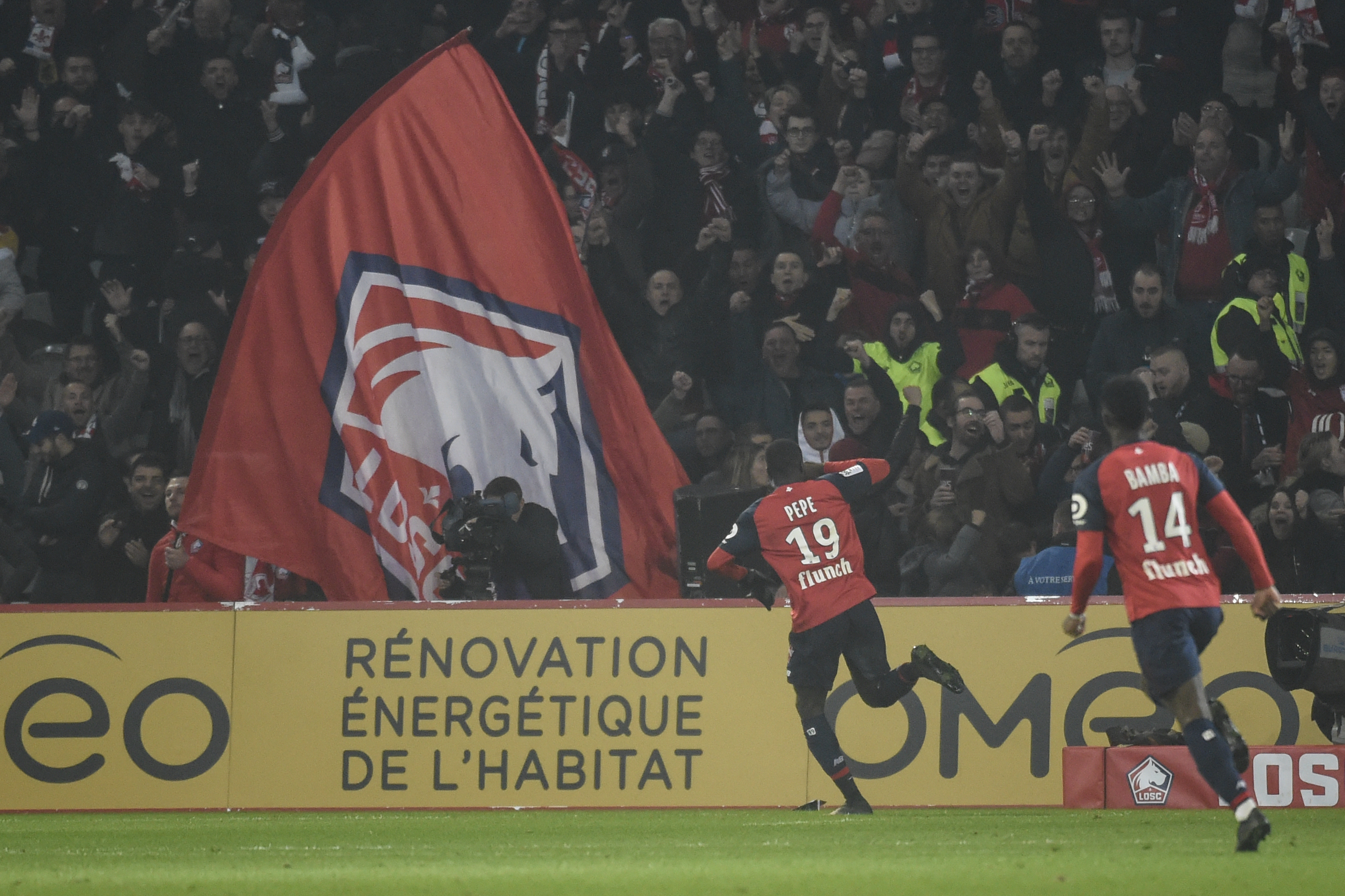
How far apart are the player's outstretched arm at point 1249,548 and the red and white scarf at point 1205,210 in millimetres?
6076

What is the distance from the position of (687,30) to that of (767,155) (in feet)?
4.69

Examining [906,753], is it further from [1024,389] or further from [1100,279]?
[1100,279]

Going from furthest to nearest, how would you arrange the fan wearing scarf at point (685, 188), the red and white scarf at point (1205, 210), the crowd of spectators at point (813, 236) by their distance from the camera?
1. the fan wearing scarf at point (685, 188)
2. the red and white scarf at point (1205, 210)
3. the crowd of spectators at point (813, 236)

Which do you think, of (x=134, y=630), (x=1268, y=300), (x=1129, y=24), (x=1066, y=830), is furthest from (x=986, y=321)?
(x=134, y=630)

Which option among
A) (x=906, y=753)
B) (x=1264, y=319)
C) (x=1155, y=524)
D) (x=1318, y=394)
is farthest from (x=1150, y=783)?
(x=1264, y=319)

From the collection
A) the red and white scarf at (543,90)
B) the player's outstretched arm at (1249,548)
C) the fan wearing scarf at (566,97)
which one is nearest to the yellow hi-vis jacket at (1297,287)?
the fan wearing scarf at (566,97)

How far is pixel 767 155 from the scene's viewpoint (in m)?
13.3

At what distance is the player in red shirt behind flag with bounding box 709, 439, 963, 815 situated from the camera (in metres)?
9.03

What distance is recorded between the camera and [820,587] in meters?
9.08

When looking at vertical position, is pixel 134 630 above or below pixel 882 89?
below

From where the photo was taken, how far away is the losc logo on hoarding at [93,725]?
10.2 metres

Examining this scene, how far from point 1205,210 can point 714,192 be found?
3.76m

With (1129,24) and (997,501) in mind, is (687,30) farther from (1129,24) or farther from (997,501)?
(997,501)

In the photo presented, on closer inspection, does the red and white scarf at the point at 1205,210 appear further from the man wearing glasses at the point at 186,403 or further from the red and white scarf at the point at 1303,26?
the man wearing glasses at the point at 186,403
